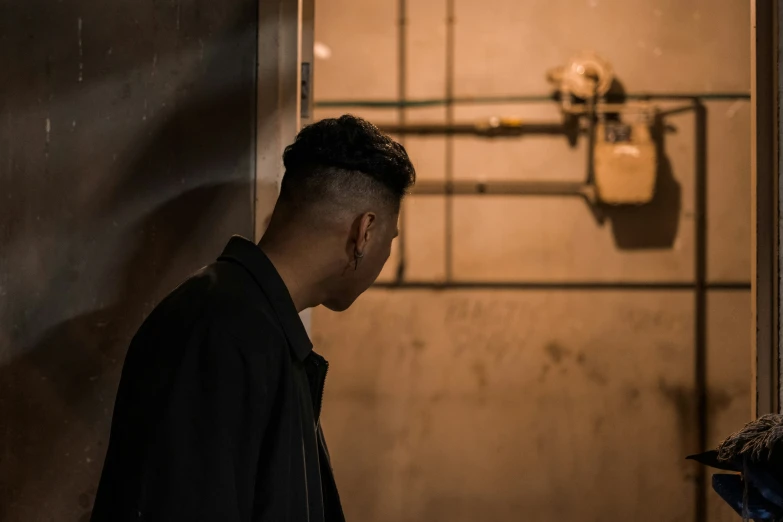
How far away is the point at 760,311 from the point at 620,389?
1.66 m

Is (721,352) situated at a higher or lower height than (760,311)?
lower

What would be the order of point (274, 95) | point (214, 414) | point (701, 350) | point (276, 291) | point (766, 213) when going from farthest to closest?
point (701, 350) → point (274, 95) → point (766, 213) → point (276, 291) → point (214, 414)

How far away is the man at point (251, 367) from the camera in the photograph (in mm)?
885

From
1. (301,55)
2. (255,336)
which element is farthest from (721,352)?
(255,336)

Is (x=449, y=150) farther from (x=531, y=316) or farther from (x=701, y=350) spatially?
(x=701, y=350)

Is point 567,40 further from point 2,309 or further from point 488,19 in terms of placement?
point 2,309

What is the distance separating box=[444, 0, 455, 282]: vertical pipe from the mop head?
1978mm

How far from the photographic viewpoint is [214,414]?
2.96ft

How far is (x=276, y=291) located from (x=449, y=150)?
2.13 metres

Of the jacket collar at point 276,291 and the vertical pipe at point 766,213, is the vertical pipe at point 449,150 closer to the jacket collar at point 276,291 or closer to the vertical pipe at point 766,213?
the vertical pipe at point 766,213

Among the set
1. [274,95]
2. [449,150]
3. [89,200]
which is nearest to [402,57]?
[449,150]

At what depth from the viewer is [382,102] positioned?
3059mm

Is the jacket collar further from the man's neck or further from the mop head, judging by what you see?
the mop head

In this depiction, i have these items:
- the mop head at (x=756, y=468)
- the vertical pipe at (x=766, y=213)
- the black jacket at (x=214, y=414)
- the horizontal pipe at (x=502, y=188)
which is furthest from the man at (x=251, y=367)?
the horizontal pipe at (x=502, y=188)
